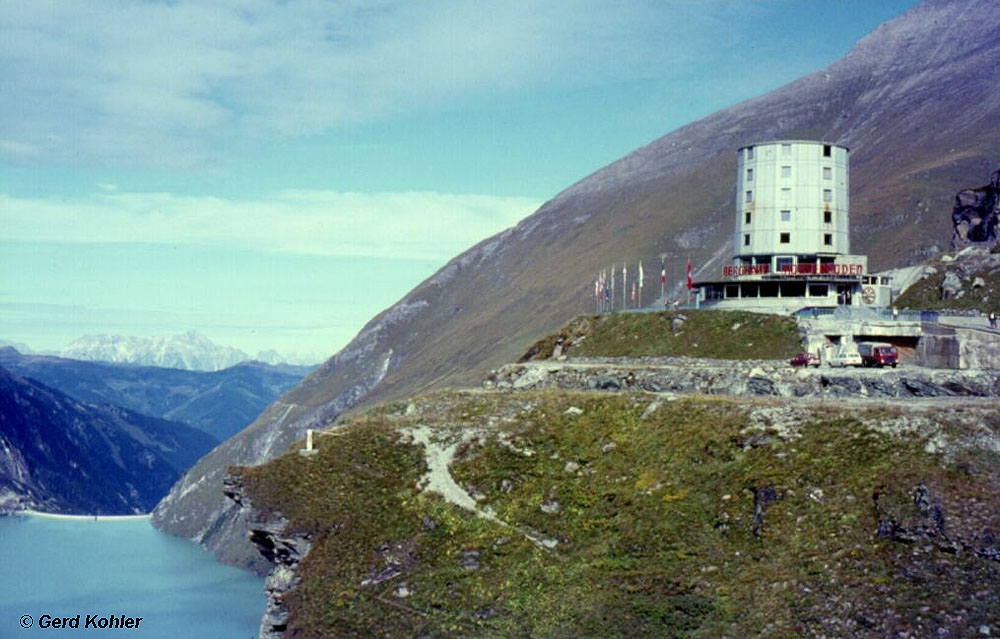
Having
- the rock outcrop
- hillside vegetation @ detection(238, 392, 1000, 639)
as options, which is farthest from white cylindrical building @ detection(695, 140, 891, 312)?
the rock outcrop

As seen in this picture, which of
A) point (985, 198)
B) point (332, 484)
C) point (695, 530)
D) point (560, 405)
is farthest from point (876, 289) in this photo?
point (985, 198)

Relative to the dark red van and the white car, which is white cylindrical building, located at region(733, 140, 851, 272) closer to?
the dark red van

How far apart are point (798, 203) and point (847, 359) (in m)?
27.1

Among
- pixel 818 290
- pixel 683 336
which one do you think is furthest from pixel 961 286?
pixel 683 336

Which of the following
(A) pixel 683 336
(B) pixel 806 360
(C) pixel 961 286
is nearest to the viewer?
(B) pixel 806 360

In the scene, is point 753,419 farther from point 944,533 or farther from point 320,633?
point 320,633

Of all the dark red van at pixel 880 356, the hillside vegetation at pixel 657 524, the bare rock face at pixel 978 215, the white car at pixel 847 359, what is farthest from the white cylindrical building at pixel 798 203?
the bare rock face at pixel 978 215

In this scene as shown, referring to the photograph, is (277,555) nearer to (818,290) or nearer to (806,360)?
(806,360)

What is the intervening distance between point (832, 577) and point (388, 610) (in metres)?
24.0

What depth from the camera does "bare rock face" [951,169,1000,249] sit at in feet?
547

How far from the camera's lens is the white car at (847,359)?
256 feet

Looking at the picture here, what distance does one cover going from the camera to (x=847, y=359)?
257ft

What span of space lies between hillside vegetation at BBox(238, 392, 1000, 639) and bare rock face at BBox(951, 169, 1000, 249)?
11155cm

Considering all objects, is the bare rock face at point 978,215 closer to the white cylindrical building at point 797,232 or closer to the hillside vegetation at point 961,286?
the hillside vegetation at point 961,286
